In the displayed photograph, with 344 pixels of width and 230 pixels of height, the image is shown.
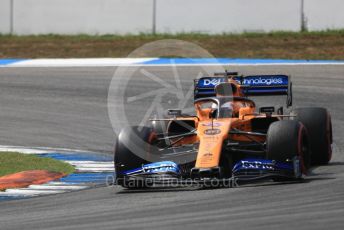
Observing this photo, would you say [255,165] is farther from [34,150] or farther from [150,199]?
[34,150]

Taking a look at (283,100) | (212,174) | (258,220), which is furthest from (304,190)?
(283,100)

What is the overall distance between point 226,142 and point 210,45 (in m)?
15.5

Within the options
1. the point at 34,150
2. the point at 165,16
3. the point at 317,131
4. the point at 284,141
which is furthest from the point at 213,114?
the point at 165,16

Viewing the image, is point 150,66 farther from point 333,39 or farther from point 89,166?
point 89,166

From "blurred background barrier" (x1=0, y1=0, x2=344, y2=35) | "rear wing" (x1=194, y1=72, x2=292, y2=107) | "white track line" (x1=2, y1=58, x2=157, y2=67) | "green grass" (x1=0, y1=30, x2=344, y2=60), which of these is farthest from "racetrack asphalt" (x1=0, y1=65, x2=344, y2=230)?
"blurred background barrier" (x1=0, y1=0, x2=344, y2=35)

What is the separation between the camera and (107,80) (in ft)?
71.4

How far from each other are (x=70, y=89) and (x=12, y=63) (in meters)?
4.53

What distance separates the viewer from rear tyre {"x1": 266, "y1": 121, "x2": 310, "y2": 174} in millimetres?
11297

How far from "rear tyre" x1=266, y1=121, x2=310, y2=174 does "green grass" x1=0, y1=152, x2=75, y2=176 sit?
123 inches

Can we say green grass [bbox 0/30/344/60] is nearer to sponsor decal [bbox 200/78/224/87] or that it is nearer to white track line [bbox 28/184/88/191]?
sponsor decal [bbox 200/78/224/87]

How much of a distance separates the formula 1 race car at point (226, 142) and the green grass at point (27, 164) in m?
1.55

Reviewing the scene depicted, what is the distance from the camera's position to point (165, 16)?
28391 millimetres

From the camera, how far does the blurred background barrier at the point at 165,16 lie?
26.8m

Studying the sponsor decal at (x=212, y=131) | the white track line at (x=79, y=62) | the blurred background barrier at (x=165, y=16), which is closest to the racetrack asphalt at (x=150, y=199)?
the sponsor decal at (x=212, y=131)
